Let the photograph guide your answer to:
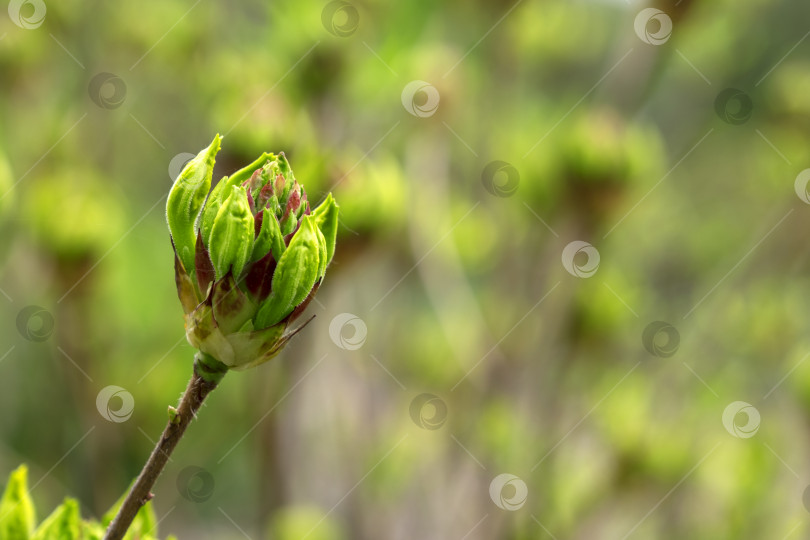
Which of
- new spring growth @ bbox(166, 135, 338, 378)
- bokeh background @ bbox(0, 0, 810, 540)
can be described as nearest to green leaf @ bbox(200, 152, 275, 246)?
new spring growth @ bbox(166, 135, 338, 378)

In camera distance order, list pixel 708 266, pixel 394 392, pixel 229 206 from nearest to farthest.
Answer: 1. pixel 229 206
2. pixel 394 392
3. pixel 708 266

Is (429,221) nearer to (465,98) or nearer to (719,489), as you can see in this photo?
(465,98)

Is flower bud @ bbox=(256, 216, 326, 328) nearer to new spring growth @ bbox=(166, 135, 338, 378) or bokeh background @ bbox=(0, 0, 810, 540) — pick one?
new spring growth @ bbox=(166, 135, 338, 378)

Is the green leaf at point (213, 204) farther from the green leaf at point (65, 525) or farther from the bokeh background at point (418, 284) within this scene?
the bokeh background at point (418, 284)

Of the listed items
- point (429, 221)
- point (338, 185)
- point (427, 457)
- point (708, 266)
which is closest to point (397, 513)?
point (427, 457)

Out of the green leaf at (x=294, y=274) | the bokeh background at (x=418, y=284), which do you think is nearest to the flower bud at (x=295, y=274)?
the green leaf at (x=294, y=274)

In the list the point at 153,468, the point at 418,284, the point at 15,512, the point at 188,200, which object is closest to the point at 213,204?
the point at 188,200

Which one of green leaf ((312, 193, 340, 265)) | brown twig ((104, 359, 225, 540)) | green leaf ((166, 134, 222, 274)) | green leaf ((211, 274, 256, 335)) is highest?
green leaf ((312, 193, 340, 265))
